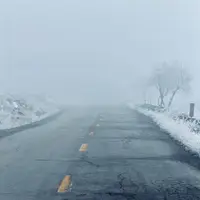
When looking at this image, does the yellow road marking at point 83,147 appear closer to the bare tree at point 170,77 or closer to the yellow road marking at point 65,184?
the yellow road marking at point 65,184

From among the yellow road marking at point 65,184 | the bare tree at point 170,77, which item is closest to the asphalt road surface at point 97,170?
the yellow road marking at point 65,184

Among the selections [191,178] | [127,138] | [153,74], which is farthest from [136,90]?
[191,178]

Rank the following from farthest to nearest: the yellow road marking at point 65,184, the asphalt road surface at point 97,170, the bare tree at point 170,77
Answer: the bare tree at point 170,77
the yellow road marking at point 65,184
the asphalt road surface at point 97,170

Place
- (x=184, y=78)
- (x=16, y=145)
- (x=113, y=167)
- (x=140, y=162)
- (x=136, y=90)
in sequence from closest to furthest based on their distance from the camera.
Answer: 1. (x=113, y=167)
2. (x=140, y=162)
3. (x=16, y=145)
4. (x=184, y=78)
5. (x=136, y=90)

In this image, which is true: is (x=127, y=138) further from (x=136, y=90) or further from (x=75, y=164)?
(x=136, y=90)

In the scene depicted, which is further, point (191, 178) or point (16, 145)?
point (16, 145)

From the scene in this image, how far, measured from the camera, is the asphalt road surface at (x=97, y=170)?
8273mm

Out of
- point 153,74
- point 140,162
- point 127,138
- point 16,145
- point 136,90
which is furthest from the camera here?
point 136,90

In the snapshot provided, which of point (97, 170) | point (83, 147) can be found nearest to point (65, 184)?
point (97, 170)

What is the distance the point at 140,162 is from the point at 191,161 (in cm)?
163

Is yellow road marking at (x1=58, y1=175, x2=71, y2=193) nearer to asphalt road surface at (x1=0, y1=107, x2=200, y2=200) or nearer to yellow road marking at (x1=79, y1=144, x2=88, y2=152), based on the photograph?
asphalt road surface at (x1=0, y1=107, x2=200, y2=200)

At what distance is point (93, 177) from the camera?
9766mm

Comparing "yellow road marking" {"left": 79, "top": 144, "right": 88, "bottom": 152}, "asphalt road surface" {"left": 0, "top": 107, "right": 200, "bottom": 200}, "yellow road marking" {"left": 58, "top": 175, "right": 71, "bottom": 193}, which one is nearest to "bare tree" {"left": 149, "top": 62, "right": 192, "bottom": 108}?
"yellow road marking" {"left": 79, "top": 144, "right": 88, "bottom": 152}

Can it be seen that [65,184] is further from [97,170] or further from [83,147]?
[83,147]
